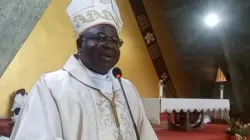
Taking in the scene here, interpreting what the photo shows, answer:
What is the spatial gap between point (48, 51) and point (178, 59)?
2419mm

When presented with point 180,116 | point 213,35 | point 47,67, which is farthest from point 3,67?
point 213,35

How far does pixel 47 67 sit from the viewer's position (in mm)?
5297

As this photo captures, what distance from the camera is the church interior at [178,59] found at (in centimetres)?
455

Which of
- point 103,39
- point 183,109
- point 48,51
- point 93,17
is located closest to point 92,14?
point 93,17

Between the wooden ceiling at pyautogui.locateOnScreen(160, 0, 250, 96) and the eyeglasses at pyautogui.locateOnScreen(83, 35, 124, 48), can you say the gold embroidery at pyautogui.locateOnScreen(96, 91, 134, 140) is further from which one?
the wooden ceiling at pyautogui.locateOnScreen(160, 0, 250, 96)

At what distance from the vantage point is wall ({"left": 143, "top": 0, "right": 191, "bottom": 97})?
6590 mm

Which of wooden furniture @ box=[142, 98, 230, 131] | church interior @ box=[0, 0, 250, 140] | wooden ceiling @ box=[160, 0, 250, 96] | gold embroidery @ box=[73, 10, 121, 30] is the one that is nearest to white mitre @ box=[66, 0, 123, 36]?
gold embroidery @ box=[73, 10, 121, 30]

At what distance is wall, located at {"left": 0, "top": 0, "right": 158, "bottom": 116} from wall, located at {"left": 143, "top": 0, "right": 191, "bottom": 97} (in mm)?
389

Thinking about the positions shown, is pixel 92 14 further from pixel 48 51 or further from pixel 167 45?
pixel 167 45

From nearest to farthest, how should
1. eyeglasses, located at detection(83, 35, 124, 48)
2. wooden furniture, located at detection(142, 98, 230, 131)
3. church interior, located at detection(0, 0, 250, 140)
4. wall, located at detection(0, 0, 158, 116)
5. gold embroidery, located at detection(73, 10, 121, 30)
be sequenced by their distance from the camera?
eyeglasses, located at detection(83, 35, 124, 48), gold embroidery, located at detection(73, 10, 121, 30), wooden furniture, located at detection(142, 98, 230, 131), church interior, located at detection(0, 0, 250, 140), wall, located at detection(0, 0, 158, 116)

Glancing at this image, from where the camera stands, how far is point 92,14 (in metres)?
1.74

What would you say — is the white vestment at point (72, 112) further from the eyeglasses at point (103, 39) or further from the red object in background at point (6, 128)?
the red object in background at point (6, 128)

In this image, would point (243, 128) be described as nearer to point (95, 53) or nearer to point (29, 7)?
point (29, 7)

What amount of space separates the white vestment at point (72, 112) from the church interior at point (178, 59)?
2.03 metres
